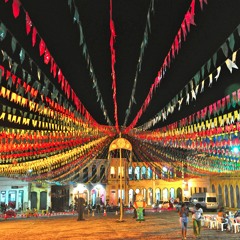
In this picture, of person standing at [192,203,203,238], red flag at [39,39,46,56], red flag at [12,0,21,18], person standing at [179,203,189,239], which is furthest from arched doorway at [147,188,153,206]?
red flag at [12,0,21,18]

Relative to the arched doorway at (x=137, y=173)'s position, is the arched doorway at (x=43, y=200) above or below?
below

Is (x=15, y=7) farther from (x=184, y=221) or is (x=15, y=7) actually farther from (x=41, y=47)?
(x=184, y=221)

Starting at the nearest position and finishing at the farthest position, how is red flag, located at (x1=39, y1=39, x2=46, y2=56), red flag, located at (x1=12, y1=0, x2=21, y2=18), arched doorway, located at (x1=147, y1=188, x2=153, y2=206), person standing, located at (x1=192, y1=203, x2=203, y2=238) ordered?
red flag, located at (x1=12, y1=0, x2=21, y2=18) < red flag, located at (x1=39, y1=39, x2=46, y2=56) < person standing, located at (x1=192, y1=203, x2=203, y2=238) < arched doorway, located at (x1=147, y1=188, x2=153, y2=206)

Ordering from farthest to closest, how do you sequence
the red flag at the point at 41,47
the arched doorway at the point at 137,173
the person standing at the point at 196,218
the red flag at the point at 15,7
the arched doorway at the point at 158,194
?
the arched doorway at the point at 158,194, the arched doorway at the point at 137,173, the person standing at the point at 196,218, the red flag at the point at 41,47, the red flag at the point at 15,7

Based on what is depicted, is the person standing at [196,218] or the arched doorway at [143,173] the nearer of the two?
the person standing at [196,218]

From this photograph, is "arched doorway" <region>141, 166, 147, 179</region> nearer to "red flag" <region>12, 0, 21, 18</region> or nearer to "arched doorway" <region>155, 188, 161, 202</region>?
"arched doorway" <region>155, 188, 161, 202</region>

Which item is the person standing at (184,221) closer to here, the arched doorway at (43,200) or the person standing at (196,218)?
the person standing at (196,218)

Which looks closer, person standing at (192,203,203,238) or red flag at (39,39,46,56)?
red flag at (39,39,46,56)

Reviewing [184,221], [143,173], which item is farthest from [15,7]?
[143,173]

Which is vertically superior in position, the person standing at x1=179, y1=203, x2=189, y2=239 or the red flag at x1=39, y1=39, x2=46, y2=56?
the red flag at x1=39, y1=39, x2=46, y2=56

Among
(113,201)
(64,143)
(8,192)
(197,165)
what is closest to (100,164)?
(113,201)

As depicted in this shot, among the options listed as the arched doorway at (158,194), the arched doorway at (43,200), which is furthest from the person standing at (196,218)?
the arched doorway at (158,194)

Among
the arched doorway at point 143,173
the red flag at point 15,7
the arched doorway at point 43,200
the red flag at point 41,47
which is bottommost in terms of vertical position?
the arched doorway at point 43,200

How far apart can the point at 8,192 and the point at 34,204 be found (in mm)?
3911
